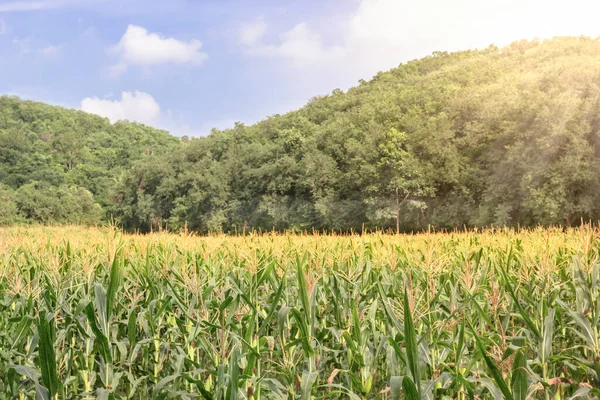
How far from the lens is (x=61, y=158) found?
201 ft

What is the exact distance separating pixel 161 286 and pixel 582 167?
2507cm

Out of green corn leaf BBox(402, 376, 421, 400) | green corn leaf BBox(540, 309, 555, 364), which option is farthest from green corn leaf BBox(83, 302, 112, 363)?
green corn leaf BBox(540, 309, 555, 364)

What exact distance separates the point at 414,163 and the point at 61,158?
158 feet

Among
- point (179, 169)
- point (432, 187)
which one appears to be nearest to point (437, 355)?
point (432, 187)

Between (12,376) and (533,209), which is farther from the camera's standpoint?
(533,209)

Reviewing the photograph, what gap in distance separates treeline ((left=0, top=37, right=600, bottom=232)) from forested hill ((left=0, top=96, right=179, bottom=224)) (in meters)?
0.90

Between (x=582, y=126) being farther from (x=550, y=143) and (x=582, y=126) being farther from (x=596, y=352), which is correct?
(x=596, y=352)

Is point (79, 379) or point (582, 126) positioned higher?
point (582, 126)

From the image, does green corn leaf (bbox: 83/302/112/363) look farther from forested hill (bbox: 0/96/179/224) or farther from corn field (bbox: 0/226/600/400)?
forested hill (bbox: 0/96/179/224)

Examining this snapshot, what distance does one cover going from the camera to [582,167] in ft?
80.3

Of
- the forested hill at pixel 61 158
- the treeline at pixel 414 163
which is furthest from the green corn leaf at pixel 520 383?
the forested hill at pixel 61 158

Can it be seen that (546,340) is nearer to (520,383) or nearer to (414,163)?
(520,383)

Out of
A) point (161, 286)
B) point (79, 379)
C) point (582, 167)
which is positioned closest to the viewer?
point (79, 379)

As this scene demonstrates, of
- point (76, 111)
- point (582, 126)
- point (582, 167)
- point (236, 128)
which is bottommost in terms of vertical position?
point (582, 167)
